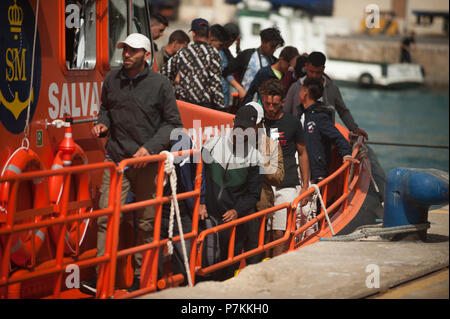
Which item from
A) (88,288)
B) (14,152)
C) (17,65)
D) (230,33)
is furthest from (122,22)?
(230,33)

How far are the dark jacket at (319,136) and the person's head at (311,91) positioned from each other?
0.07 metres

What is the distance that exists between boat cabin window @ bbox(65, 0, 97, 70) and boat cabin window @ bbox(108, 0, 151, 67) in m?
0.26

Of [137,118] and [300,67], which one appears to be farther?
[300,67]

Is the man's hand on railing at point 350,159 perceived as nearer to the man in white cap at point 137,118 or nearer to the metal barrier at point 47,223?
the man in white cap at point 137,118

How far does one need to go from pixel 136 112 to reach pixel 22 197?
1138 mm

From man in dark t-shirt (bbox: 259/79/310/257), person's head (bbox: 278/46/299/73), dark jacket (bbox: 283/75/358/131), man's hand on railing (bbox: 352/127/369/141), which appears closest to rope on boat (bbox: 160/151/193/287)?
man in dark t-shirt (bbox: 259/79/310/257)

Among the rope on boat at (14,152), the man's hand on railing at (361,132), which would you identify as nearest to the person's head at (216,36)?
the man's hand on railing at (361,132)

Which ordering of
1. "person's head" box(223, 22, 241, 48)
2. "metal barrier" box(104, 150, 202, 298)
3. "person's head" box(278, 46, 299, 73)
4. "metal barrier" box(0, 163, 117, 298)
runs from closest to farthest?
"metal barrier" box(0, 163, 117, 298) < "metal barrier" box(104, 150, 202, 298) < "person's head" box(278, 46, 299, 73) < "person's head" box(223, 22, 241, 48)

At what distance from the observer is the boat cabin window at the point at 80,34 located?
686cm

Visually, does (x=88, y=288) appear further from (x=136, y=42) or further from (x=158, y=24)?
(x=158, y=24)

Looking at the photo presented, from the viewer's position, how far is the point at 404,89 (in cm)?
5347

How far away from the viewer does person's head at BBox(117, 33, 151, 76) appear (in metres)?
6.49

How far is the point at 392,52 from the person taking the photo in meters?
55.3

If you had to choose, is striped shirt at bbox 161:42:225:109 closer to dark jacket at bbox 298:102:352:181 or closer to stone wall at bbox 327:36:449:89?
dark jacket at bbox 298:102:352:181
